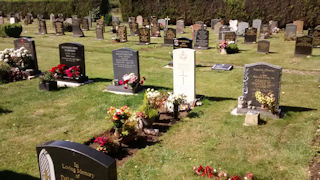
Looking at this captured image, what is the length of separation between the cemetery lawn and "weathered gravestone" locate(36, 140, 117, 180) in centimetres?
252

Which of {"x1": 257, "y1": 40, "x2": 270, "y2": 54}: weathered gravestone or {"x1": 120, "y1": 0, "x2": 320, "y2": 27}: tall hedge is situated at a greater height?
{"x1": 120, "y1": 0, "x2": 320, "y2": 27}: tall hedge

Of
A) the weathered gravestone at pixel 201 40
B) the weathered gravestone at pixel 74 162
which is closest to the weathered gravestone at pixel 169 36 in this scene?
the weathered gravestone at pixel 201 40

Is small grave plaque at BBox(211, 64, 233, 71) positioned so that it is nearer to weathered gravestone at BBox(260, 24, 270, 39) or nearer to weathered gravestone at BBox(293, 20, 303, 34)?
weathered gravestone at BBox(260, 24, 270, 39)

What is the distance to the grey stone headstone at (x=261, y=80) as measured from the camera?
32.2ft

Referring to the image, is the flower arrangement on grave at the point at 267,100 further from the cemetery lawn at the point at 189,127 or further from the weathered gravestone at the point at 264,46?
the weathered gravestone at the point at 264,46

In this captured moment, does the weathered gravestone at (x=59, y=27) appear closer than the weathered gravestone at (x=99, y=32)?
No

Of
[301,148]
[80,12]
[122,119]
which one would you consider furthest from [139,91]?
[80,12]

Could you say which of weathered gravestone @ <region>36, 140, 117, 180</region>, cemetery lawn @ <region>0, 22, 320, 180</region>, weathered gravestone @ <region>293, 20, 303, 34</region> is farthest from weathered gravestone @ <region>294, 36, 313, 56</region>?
weathered gravestone @ <region>36, 140, 117, 180</region>

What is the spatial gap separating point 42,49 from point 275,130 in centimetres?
1909

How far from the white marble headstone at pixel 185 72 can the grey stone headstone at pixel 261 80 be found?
1861 mm

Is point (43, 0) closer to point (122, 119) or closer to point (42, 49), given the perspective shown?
point (42, 49)

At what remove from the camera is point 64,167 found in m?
4.54

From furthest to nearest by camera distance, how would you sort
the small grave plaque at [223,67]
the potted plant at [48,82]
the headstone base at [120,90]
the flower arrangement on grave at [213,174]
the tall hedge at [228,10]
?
the tall hedge at [228,10] < the small grave plaque at [223,67] < the potted plant at [48,82] < the headstone base at [120,90] < the flower arrangement on grave at [213,174]

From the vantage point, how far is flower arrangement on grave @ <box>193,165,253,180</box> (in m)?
6.56
